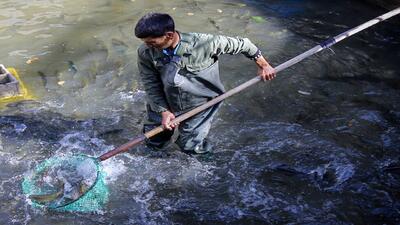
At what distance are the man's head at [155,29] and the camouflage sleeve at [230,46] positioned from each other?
0.49m

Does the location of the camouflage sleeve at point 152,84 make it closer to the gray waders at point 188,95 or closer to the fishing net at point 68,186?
the gray waders at point 188,95

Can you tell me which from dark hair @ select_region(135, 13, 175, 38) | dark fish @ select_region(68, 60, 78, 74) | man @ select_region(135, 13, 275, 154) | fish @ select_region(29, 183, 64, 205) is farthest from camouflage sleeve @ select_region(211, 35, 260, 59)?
dark fish @ select_region(68, 60, 78, 74)

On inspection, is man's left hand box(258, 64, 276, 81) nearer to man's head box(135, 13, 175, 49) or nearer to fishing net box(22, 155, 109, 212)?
man's head box(135, 13, 175, 49)

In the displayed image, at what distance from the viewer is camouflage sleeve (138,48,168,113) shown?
14.5ft

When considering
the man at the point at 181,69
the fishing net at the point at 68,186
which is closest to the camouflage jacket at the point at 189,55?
the man at the point at 181,69

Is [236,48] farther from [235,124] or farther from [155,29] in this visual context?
[235,124]

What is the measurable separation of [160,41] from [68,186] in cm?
178

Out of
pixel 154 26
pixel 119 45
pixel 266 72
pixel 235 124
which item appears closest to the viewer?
pixel 154 26

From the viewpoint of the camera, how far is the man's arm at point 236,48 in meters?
4.32

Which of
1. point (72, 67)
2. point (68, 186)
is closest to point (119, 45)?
point (72, 67)

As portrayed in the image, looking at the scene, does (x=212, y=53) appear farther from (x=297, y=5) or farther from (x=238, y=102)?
(x=297, y=5)

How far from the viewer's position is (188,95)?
14.8ft

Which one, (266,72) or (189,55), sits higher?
(189,55)

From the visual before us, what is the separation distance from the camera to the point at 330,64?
7.20 m
